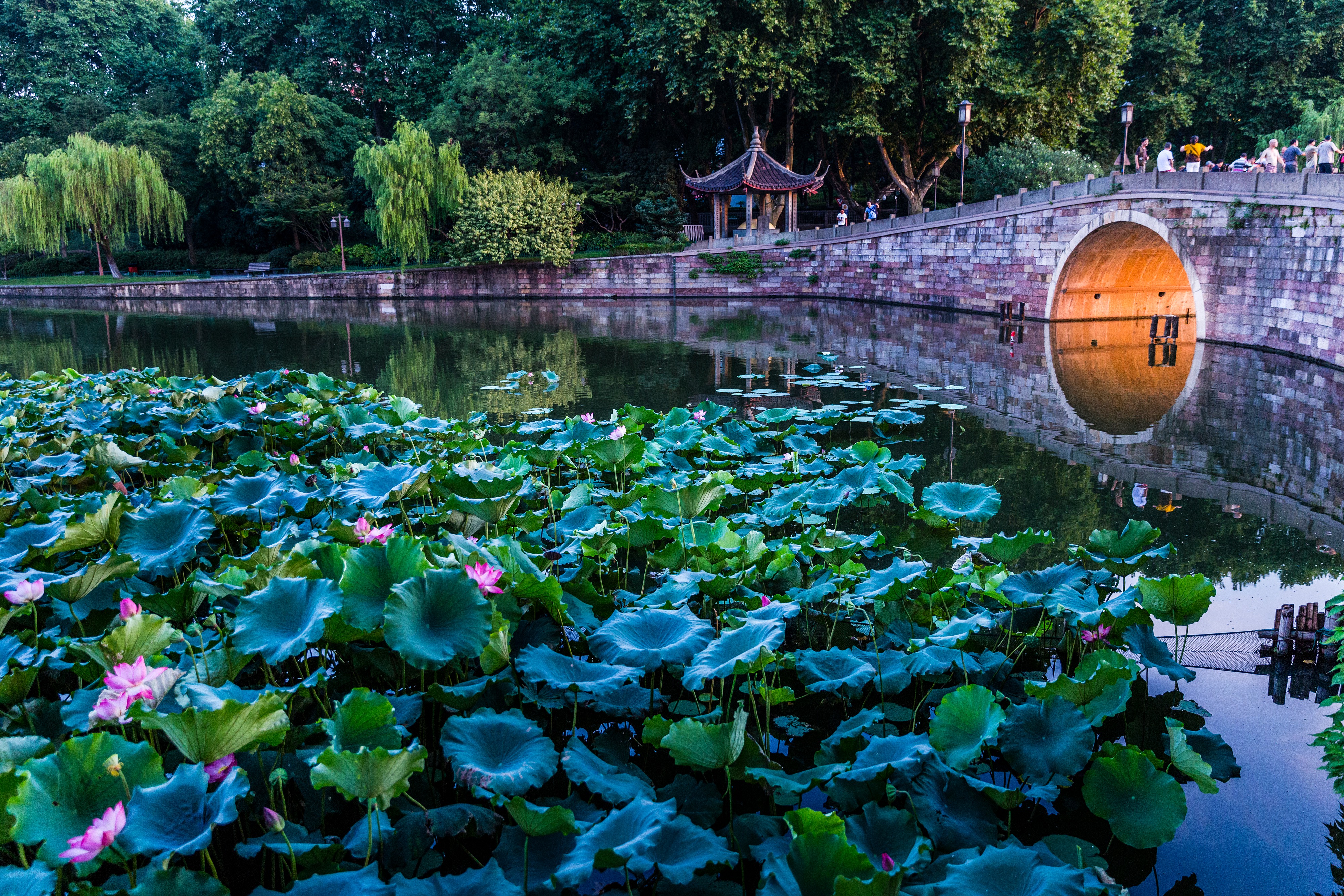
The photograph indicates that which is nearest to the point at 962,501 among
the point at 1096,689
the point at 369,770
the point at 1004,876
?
the point at 1096,689

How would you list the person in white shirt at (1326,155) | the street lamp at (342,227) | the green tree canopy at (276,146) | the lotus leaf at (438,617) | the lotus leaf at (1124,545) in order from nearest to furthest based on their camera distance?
the lotus leaf at (438,617), the lotus leaf at (1124,545), the person in white shirt at (1326,155), the street lamp at (342,227), the green tree canopy at (276,146)

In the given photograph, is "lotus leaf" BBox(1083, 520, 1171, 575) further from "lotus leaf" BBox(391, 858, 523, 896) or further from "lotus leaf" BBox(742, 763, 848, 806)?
"lotus leaf" BBox(391, 858, 523, 896)

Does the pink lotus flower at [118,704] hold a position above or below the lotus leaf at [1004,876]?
above

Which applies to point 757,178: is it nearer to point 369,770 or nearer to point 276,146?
point 276,146

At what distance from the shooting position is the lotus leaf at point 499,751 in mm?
1756

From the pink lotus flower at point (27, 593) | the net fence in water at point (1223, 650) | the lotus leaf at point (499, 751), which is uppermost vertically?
the pink lotus flower at point (27, 593)

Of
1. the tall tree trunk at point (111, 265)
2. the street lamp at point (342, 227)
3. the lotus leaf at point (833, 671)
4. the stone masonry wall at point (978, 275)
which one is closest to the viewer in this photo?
the lotus leaf at point (833, 671)

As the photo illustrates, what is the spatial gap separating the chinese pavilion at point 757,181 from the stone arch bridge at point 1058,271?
1.27 metres

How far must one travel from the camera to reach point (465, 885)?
5.20ft

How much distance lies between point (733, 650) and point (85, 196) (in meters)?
31.4

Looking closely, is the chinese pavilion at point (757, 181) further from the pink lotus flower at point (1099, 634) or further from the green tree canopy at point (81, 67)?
the pink lotus flower at point (1099, 634)

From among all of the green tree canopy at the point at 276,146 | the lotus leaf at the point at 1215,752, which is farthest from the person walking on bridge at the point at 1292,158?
the green tree canopy at the point at 276,146

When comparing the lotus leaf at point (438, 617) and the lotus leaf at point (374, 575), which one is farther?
the lotus leaf at point (374, 575)

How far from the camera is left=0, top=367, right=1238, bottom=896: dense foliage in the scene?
5.21 ft
